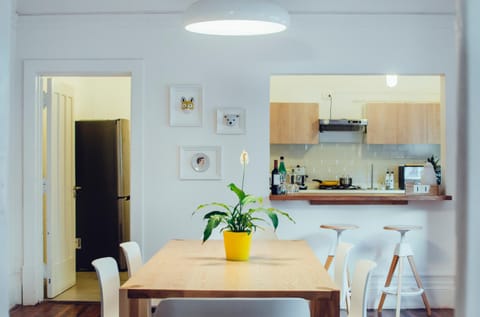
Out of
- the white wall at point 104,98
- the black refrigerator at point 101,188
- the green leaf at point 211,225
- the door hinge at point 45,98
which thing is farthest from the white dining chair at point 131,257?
the white wall at point 104,98

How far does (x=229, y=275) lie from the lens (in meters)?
2.83

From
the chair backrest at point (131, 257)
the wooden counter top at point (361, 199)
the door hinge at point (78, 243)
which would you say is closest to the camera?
the chair backrest at point (131, 257)

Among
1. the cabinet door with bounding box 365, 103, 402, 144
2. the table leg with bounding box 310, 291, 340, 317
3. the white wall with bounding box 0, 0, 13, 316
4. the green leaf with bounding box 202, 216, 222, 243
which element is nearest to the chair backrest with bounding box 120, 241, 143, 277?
the green leaf with bounding box 202, 216, 222, 243

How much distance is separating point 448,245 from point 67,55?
3710mm

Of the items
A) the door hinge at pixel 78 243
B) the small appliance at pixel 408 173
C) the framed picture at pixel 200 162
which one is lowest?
the door hinge at pixel 78 243

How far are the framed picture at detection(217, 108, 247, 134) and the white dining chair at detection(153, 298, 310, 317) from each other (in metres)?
3.16

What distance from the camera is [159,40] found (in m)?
5.29

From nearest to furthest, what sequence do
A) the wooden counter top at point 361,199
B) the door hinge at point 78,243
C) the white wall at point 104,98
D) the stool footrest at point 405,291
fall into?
the stool footrest at point 405,291, the wooden counter top at point 361,199, the door hinge at point 78,243, the white wall at point 104,98

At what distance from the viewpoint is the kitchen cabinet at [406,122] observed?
769 centimetres

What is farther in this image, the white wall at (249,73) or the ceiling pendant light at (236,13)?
the white wall at (249,73)

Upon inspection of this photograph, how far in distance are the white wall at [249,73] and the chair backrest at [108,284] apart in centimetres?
227

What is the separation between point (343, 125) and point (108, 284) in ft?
17.1

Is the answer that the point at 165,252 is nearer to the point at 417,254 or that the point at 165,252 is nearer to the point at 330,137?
the point at 417,254

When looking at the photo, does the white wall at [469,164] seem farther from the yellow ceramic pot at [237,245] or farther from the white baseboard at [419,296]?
the white baseboard at [419,296]
